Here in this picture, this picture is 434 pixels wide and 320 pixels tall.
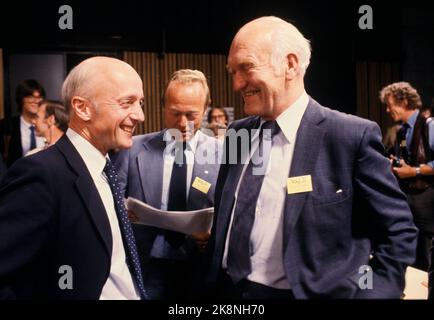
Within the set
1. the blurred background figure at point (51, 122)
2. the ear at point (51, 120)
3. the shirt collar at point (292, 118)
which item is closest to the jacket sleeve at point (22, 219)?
the shirt collar at point (292, 118)

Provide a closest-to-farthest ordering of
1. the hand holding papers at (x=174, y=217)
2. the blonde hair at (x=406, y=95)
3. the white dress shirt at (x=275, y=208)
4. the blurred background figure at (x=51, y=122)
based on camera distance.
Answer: the white dress shirt at (x=275, y=208) → the hand holding papers at (x=174, y=217) → the blurred background figure at (x=51, y=122) → the blonde hair at (x=406, y=95)

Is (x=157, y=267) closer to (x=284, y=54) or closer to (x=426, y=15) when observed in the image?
(x=284, y=54)

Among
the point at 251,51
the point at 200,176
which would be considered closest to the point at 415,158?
the point at 200,176

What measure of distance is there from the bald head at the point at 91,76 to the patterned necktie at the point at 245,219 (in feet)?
1.83

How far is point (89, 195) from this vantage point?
141 cm

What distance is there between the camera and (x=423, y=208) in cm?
412

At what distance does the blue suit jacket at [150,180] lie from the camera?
7.03 ft

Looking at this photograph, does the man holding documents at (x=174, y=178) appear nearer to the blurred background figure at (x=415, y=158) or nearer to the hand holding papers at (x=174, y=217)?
the hand holding papers at (x=174, y=217)

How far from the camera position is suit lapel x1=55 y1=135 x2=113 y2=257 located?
55.1 inches

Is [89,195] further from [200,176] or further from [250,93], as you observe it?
[200,176]

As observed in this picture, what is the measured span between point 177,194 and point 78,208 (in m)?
0.80

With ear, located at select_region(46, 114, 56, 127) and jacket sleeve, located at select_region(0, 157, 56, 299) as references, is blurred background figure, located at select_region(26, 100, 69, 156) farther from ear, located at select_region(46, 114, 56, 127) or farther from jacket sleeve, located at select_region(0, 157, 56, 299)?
jacket sleeve, located at select_region(0, 157, 56, 299)
